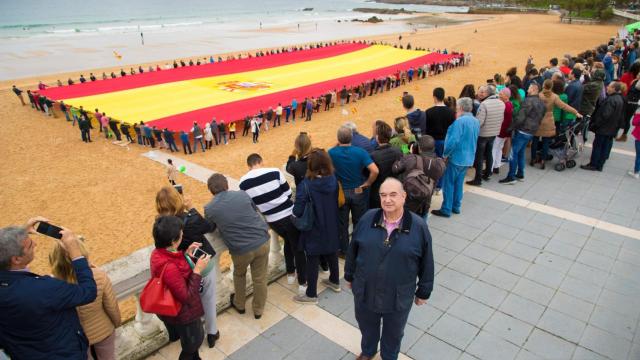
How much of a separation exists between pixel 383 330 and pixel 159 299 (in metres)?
1.84

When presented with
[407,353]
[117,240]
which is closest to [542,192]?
[407,353]

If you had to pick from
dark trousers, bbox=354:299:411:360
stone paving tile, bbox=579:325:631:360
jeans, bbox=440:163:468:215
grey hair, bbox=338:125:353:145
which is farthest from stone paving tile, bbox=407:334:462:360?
A: jeans, bbox=440:163:468:215

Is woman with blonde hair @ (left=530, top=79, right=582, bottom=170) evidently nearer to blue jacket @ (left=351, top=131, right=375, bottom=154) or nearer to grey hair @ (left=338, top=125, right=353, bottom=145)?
blue jacket @ (left=351, top=131, right=375, bottom=154)

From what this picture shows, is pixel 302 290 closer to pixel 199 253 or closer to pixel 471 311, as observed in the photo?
pixel 199 253

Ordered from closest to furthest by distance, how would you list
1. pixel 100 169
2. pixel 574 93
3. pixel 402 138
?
pixel 402 138 → pixel 574 93 → pixel 100 169

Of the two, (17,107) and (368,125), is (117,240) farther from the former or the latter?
(17,107)

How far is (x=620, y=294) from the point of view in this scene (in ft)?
14.8

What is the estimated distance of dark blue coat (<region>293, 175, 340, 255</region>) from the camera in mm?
4031

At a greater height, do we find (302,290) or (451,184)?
(451,184)

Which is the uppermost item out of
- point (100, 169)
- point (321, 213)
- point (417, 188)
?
point (417, 188)

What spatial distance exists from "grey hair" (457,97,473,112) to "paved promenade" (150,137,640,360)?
1.58m

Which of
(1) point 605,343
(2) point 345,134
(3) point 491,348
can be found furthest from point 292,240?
(1) point 605,343

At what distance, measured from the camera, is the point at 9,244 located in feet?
7.91

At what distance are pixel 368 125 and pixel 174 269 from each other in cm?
1655
